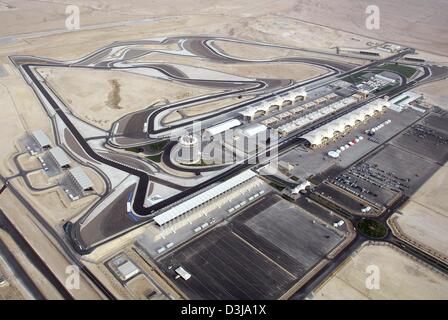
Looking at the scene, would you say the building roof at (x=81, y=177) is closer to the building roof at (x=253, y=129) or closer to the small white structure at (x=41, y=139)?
the small white structure at (x=41, y=139)


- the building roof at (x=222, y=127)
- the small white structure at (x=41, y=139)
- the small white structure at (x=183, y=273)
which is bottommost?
the small white structure at (x=183, y=273)

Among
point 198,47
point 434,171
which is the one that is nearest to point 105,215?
point 434,171

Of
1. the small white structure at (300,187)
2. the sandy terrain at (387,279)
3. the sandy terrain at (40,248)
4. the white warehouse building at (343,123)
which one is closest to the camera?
the sandy terrain at (40,248)

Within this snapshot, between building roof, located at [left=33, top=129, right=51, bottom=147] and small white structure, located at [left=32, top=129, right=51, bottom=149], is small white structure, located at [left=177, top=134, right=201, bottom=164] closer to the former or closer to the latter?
small white structure, located at [left=32, top=129, right=51, bottom=149]

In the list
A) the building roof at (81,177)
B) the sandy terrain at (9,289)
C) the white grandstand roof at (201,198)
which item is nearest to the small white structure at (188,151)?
the white grandstand roof at (201,198)

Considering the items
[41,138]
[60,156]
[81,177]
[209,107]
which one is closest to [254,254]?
[81,177]

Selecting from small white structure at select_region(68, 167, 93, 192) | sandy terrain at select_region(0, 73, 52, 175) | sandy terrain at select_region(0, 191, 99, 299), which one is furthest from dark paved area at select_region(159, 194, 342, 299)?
sandy terrain at select_region(0, 73, 52, 175)

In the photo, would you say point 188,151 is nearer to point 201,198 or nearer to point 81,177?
point 201,198
